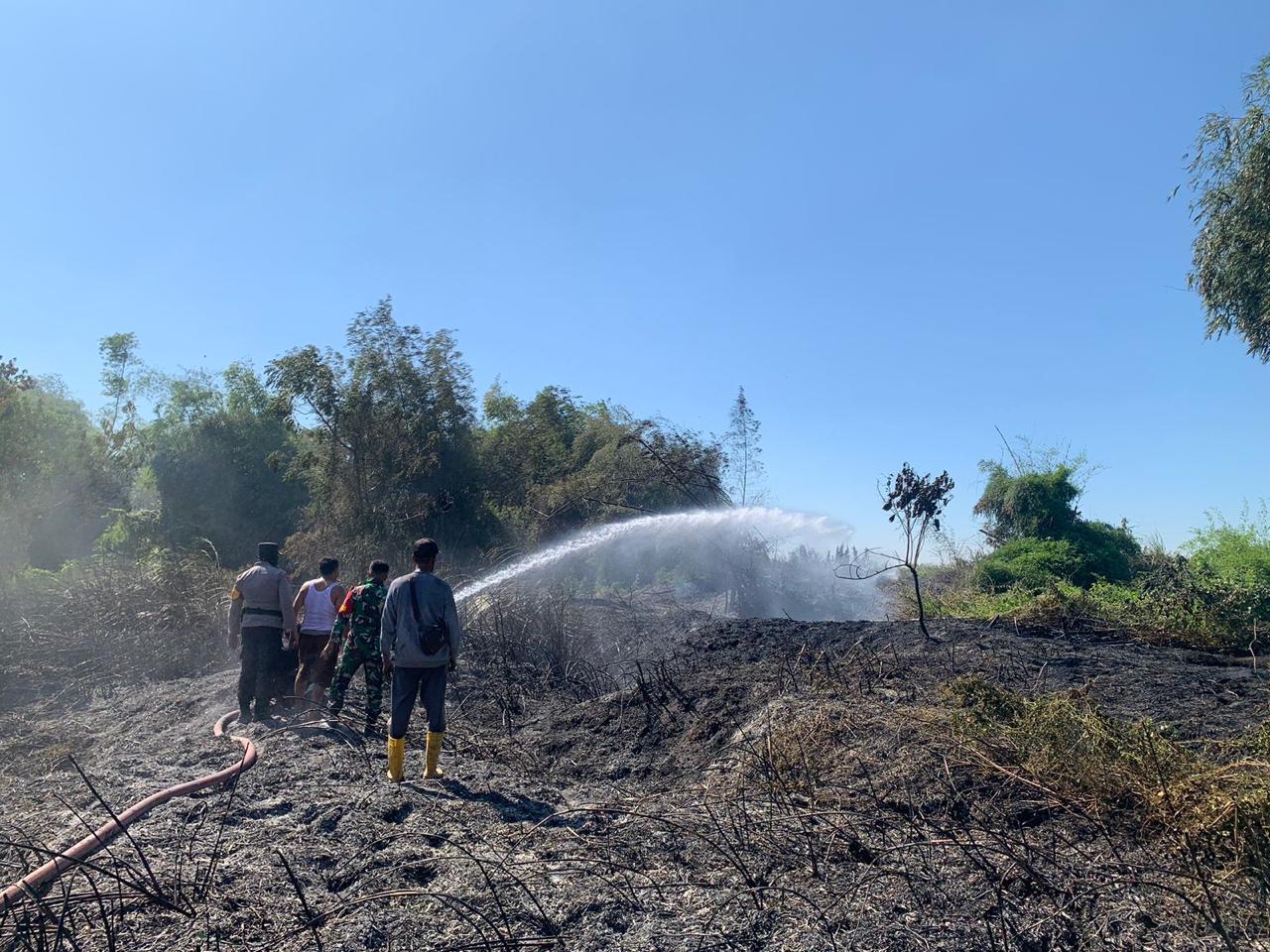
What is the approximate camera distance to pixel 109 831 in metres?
5.16

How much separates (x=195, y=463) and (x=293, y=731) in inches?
1181

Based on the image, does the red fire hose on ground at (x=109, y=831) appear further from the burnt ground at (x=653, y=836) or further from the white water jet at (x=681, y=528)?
the white water jet at (x=681, y=528)

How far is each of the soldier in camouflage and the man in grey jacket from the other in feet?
4.81

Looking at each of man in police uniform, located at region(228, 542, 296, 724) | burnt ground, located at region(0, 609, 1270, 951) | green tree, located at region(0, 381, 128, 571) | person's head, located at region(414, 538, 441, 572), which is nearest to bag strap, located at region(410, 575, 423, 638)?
person's head, located at region(414, 538, 441, 572)

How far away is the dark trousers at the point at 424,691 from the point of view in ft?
21.3

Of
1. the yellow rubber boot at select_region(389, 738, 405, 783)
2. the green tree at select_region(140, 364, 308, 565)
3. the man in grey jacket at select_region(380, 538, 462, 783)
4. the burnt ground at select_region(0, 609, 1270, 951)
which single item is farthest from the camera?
the green tree at select_region(140, 364, 308, 565)

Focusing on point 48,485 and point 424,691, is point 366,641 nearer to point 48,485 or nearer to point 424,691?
point 424,691

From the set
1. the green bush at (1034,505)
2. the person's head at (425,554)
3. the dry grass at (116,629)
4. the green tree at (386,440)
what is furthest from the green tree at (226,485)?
the person's head at (425,554)

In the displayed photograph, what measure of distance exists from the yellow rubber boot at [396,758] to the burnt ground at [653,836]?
115mm

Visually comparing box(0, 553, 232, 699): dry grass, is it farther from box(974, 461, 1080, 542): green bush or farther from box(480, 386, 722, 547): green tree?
box(974, 461, 1080, 542): green bush

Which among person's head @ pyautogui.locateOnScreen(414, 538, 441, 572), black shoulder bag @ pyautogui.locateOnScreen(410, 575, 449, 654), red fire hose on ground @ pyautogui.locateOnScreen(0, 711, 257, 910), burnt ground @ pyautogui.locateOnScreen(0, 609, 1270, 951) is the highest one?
person's head @ pyautogui.locateOnScreen(414, 538, 441, 572)

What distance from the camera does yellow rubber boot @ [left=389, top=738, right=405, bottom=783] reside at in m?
6.36

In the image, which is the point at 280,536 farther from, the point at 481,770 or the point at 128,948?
the point at 128,948

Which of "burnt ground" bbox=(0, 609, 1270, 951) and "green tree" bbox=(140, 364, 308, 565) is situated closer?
"burnt ground" bbox=(0, 609, 1270, 951)
